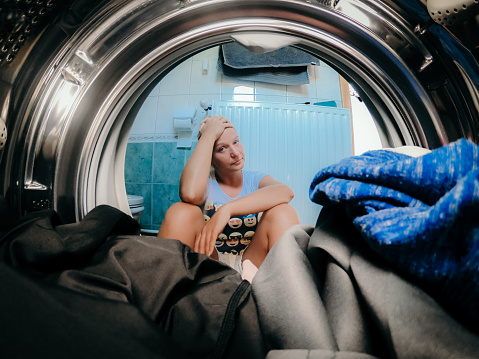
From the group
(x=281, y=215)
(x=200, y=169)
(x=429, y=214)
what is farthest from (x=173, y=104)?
(x=429, y=214)

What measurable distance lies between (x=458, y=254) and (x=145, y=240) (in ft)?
1.10

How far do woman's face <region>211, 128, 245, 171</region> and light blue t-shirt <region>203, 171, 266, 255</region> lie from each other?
0.26 ft

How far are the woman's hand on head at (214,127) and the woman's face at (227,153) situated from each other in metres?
0.02

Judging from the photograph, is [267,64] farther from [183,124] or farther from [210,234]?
[210,234]

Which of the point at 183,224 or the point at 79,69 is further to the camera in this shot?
the point at 183,224

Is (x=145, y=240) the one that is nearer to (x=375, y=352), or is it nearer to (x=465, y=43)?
(x=375, y=352)

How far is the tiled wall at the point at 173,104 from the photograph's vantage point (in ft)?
5.92

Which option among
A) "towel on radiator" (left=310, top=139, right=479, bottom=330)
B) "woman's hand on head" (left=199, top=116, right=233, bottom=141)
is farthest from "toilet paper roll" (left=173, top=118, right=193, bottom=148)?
"towel on radiator" (left=310, top=139, right=479, bottom=330)

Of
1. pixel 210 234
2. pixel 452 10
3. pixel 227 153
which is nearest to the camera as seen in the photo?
pixel 452 10

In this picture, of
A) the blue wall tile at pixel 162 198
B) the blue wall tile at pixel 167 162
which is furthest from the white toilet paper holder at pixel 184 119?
the blue wall tile at pixel 162 198

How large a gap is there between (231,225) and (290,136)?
41.0 inches

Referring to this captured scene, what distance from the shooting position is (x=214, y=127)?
945 millimetres

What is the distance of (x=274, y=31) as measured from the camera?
0.60 m

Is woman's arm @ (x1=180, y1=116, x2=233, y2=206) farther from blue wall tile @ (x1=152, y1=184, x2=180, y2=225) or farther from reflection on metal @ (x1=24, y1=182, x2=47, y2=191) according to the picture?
blue wall tile @ (x1=152, y1=184, x2=180, y2=225)
